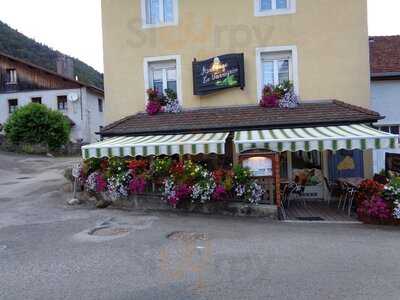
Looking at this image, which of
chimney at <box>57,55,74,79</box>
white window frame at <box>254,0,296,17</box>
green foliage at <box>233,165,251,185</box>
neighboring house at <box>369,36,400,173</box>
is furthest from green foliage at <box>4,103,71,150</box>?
green foliage at <box>233,165,251,185</box>

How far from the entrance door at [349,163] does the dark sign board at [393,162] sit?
1.37 m

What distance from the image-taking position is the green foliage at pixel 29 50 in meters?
71.8

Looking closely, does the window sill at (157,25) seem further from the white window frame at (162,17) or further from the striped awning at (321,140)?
the striped awning at (321,140)

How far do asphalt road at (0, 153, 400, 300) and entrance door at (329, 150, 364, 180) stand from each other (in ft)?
14.4

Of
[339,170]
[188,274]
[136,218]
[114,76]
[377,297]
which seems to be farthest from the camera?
[114,76]

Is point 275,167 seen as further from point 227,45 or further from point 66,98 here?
point 66,98

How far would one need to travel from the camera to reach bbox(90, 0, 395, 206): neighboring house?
49.7 feet

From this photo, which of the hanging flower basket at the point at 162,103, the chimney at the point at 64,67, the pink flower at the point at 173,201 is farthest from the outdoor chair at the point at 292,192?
the chimney at the point at 64,67

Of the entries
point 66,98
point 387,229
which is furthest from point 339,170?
point 66,98

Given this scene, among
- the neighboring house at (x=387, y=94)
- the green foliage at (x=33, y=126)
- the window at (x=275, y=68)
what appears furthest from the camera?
the green foliage at (x=33, y=126)

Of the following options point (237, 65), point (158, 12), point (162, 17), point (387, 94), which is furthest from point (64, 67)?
point (387, 94)

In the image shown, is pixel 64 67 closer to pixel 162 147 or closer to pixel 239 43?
pixel 239 43

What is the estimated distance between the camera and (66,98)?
43.9 metres

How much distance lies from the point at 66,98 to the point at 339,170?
33730 millimetres
